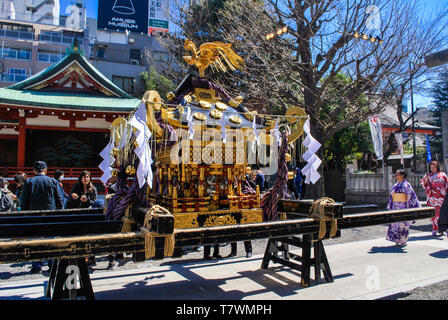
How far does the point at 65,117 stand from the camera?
46.4 feet

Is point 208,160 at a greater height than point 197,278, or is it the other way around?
point 208,160

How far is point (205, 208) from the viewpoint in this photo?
4.21 m

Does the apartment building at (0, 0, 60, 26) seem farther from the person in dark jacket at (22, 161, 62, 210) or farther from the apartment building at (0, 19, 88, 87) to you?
the person in dark jacket at (22, 161, 62, 210)

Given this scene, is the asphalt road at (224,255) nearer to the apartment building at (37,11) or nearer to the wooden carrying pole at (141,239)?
the wooden carrying pole at (141,239)

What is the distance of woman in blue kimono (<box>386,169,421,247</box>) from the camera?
22.9ft

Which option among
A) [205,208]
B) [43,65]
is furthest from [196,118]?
[43,65]

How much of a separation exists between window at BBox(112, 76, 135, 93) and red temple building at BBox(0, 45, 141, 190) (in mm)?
12359

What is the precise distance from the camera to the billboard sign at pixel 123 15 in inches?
1166

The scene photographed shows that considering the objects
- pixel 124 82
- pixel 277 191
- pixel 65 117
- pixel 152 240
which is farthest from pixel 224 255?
pixel 124 82

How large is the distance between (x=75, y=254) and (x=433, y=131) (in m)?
30.7

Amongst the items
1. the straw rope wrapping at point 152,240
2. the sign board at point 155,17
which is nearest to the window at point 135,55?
the sign board at point 155,17

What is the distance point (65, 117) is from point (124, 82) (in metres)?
14.5

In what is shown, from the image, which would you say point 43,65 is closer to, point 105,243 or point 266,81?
point 266,81

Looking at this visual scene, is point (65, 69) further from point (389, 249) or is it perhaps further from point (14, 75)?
point (14, 75)
